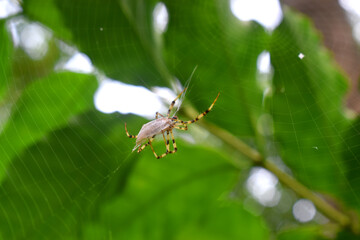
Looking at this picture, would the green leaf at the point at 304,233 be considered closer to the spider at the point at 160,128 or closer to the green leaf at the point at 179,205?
the green leaf at the point at 179,205

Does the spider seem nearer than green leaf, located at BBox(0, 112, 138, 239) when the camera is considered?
No

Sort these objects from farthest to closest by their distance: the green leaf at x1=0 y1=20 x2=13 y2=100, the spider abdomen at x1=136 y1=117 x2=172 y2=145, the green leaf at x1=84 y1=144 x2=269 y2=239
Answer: the spider abdomen at x1=136 y1=117 x2=172 y2=145
the green leaf at x1=84 y1=144 x2=269 y2=239
the green leaf at x1=0 y1=20 x2=13 y2=100

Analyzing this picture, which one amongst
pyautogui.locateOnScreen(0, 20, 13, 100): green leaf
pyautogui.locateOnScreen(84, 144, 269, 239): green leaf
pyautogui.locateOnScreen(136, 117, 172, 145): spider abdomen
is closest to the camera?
pyautogui.locateOnScreen(0, 20, 13, 100): green leaf

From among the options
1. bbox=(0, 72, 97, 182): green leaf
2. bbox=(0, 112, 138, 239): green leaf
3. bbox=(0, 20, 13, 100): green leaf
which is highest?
bbox=(0, 20, 13, 100): green leaf

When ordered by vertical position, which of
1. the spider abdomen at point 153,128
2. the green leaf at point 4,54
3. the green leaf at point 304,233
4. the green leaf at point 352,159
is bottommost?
the green leaf at point 304,233

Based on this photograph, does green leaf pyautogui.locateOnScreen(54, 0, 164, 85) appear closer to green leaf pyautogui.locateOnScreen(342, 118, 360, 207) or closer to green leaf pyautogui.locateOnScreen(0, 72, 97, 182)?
green leaf pyautogui.locateOnScreen(0, 72, 97, 182)

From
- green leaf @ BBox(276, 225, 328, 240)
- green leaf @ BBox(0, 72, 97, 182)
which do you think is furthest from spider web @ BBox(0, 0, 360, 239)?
green leaf @ BBox(276, 225, 328, 240)

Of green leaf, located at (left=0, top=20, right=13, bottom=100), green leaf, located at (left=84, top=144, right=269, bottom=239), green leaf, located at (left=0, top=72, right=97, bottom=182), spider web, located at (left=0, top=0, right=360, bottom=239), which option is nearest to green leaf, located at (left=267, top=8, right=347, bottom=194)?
spider web, located at (left=0, top=0, right=360, bottom=239)

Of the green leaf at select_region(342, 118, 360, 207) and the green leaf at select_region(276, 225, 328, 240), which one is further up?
the green leaf at select_region(342, 118, 360, 207)

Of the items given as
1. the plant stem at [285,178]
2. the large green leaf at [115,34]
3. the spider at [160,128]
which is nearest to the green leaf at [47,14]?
the large green leaf at [115,34]
